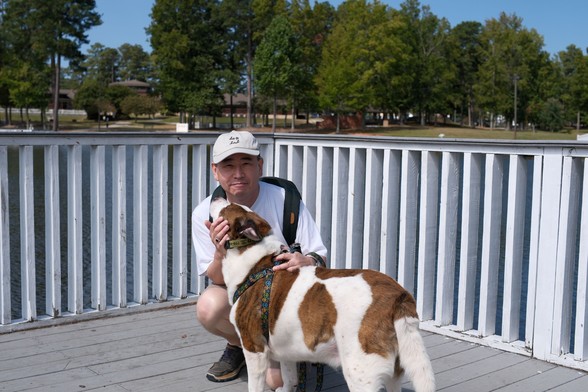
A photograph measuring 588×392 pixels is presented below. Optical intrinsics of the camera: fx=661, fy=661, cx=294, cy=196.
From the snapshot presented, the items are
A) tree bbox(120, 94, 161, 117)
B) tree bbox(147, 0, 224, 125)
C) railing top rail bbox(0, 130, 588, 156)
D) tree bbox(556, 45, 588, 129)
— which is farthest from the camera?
tree bbox(120, 94, 161, 117)

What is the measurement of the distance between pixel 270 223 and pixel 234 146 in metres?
0.39

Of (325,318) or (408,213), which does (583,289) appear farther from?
(325,318)

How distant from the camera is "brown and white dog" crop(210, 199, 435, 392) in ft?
7.00

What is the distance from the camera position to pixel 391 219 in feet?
14.1

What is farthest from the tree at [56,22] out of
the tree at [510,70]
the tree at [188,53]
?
the tree at [510,70]

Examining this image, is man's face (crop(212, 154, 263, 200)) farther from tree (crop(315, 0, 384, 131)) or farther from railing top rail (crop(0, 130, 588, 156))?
tree (crop(315, 0, 384, 131))

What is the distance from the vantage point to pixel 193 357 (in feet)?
11.7

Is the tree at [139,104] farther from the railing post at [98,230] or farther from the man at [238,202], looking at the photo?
the man at [238,202]

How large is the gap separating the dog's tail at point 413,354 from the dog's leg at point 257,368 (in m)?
0.59

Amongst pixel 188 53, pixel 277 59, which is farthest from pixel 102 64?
pixel 277 59

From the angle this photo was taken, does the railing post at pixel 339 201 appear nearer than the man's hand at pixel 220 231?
No

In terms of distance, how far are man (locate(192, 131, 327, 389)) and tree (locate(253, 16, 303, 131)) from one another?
4779cm

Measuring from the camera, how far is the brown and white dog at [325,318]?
7.00 ft

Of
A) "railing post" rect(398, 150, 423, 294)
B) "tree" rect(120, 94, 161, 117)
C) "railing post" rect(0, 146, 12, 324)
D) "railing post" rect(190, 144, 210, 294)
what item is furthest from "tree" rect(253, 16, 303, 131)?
"railing post" rect(0, 146, 12, 324)
